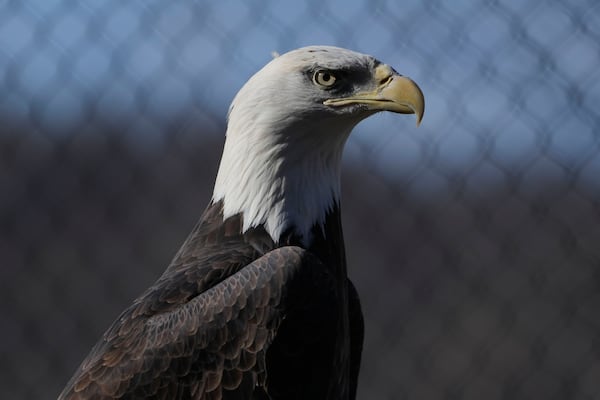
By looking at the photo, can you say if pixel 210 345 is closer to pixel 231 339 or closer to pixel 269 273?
pixel 231 339

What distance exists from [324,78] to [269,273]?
50 centimetres

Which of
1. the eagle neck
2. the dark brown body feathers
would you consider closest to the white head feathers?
the eagle neck

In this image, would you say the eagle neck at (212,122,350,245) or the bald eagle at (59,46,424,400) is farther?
→ the eagle neck at (212,122,350,245)

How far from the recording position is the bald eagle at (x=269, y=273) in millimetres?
2508

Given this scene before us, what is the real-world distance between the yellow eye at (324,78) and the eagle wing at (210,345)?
1.46ft

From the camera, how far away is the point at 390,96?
2750mm

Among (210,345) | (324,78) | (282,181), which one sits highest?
(324,78)

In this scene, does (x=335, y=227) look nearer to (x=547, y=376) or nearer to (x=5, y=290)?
(x=547, y=376)

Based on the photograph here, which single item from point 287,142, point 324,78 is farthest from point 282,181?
point 324,78

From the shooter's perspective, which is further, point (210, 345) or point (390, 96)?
point (390, 96)

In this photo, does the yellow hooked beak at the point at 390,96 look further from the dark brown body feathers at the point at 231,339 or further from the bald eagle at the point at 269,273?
the dark brown body feathers at the point at 231,339

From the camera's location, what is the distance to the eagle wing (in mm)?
2496

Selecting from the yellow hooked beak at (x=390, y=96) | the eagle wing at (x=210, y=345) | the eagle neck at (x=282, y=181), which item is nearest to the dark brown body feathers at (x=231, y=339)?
the eagle wing at (x=210, y=345)

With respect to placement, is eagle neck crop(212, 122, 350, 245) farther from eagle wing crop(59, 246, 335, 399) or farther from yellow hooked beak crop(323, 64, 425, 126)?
eagle wing crop(59, 246, 335, 399)
